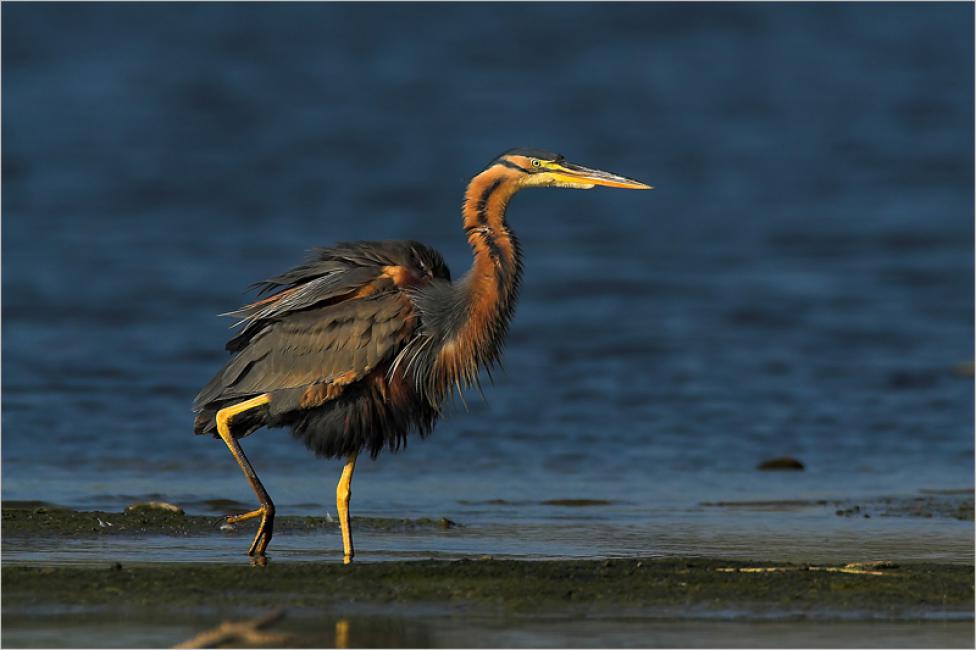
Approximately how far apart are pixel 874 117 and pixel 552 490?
2594 cm

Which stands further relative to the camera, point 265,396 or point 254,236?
point 254,236

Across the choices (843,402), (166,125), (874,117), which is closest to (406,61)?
(166,125)

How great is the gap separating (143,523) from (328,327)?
5.44ft

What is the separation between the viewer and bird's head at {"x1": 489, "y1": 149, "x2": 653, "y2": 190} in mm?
9523

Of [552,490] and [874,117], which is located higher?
[874,117]

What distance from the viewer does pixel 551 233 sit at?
26344 millimetres

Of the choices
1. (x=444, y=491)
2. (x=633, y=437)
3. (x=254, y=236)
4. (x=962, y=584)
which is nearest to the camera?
(x=962, y=584)

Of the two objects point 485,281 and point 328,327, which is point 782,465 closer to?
point 485,281

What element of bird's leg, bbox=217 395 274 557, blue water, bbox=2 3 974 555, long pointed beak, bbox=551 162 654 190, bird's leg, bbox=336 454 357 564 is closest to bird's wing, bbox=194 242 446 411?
bird's leg, bbox=217 395 274 557

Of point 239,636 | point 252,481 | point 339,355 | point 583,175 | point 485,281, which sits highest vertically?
point 583,175

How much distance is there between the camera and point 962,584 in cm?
778

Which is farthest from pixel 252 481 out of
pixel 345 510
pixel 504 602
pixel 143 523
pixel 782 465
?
pixel 782 465

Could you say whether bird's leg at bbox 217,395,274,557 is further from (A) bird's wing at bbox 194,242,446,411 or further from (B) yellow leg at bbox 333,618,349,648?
(B) yellow leg at bbox 333,618,349,648

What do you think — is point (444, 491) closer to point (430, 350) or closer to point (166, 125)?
point (430, 350)
